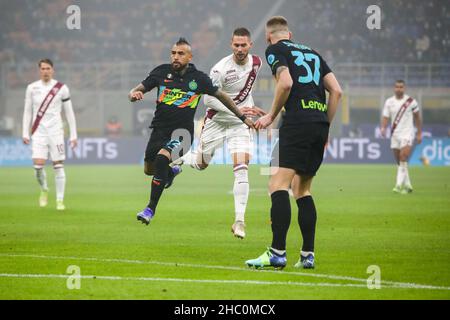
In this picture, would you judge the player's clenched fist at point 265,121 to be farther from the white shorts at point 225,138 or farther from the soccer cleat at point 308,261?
the white shorts at point 225,138

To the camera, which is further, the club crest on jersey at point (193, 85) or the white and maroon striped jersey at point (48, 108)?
the white and maroon striped jersey at point (48, 108)

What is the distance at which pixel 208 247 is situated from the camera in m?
10.6

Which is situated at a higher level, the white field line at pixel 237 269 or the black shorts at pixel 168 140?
the black shorts at pixel 168 140

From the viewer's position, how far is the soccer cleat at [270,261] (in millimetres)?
8578

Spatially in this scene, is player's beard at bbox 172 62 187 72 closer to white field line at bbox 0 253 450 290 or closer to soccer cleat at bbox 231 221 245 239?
soccer cleat at bbox 231 221 245 239

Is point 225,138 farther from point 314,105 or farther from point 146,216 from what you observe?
point 314,105

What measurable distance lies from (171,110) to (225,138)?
826 millimetres

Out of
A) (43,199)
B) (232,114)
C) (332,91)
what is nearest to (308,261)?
(332,91)

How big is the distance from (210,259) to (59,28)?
116 feet

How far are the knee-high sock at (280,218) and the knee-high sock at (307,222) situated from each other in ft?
0.73

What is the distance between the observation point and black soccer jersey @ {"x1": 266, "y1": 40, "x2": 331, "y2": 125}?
8.61 meters

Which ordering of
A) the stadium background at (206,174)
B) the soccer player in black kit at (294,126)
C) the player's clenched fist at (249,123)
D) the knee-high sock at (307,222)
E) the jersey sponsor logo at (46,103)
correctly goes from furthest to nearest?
the jersey sponsor logo at (46,103), the player's clenched fist at (249,123), the knee-high sock at (307,222), the soccer player in black kit at (294,126), the stadium background at (206,174)

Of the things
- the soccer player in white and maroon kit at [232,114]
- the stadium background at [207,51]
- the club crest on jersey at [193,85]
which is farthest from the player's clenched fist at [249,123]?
the stadium background at [207,51]
